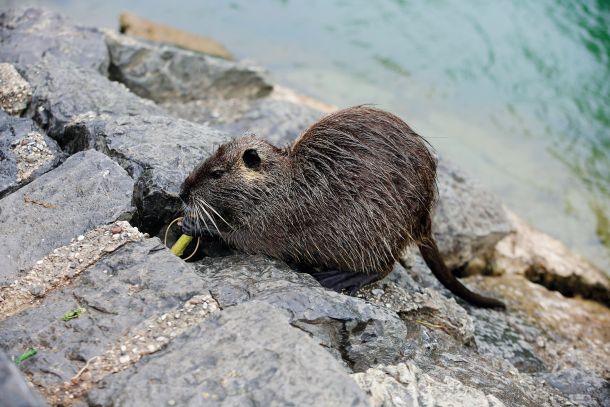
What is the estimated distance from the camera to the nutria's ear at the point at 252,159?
10.4 ft

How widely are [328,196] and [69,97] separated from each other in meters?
1.47

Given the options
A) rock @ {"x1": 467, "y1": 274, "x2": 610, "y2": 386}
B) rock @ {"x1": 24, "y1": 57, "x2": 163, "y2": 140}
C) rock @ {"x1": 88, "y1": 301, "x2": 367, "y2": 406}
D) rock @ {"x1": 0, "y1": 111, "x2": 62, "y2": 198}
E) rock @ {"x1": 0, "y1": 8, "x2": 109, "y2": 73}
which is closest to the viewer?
rock @ {"x1": 88, "y1": 301, "x2": 367, "y2": 406}

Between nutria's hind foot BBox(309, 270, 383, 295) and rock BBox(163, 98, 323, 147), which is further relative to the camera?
rock BBox(163, 98, 323, 147)

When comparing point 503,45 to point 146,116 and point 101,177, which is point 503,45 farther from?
point 101,177

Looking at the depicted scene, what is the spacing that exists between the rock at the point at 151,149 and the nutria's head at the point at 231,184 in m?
0.10

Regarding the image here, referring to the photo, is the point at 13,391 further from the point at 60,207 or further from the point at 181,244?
the point at 181,244

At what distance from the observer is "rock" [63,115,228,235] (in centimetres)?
311

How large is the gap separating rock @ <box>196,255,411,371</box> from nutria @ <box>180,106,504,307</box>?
1.27 feet

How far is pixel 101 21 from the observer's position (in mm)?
7555

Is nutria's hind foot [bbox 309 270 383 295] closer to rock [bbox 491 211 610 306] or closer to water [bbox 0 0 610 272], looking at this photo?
rock [bbox 491 211 610 306]

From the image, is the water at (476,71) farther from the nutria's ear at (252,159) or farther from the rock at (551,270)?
the nutria's ear at (252,159)

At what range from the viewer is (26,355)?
2.21m

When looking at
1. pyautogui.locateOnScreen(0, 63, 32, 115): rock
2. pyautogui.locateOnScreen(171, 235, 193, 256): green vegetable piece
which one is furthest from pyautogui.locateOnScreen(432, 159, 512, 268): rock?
pyautogui.locateOnScreen(0, 63, 32, 115): rock

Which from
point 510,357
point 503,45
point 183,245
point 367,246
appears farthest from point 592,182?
point 183,245
